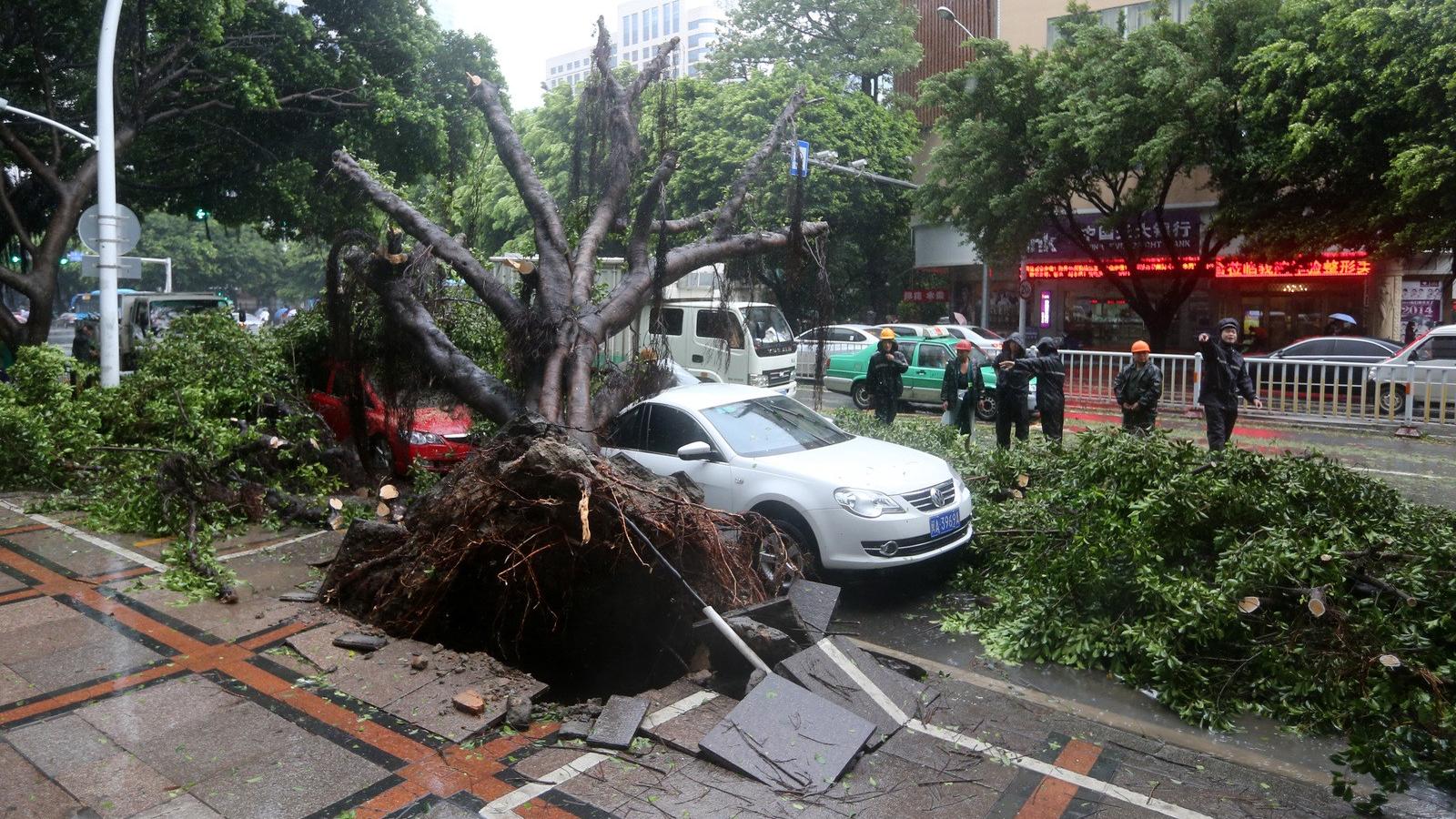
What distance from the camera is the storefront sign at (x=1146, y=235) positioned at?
1027 inches

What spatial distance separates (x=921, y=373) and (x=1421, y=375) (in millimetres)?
7764

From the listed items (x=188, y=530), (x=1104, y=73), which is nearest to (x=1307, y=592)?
(x=188, y=530)

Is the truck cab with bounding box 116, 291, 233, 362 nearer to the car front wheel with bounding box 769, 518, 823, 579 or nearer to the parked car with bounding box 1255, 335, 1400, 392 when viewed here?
the car front wheel with bounding box 769, 518, 823, 579

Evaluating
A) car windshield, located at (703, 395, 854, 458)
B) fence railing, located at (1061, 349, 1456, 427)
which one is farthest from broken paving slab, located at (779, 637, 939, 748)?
fence railing, located at (1061, 349, 1456, 427)

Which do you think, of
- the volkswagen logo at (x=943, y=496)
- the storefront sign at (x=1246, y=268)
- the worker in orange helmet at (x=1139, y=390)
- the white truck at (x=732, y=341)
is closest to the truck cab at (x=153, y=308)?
the white truck at (x=732, y=341)

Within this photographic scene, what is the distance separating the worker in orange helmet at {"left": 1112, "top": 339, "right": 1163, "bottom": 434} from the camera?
10.8 m

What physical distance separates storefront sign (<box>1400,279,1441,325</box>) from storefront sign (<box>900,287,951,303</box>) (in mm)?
13299

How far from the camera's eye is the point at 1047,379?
11.5m

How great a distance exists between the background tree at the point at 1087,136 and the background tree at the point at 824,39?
284 inches

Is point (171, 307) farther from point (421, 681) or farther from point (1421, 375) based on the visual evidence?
point (1421, 375)

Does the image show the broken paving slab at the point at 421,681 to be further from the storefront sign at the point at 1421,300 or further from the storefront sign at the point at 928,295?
the storefront sign at the point at 928,295

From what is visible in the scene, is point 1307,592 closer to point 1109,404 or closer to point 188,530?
point 188,530

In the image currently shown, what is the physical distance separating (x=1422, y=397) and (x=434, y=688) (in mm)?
16289

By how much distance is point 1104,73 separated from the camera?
21.2 meters
